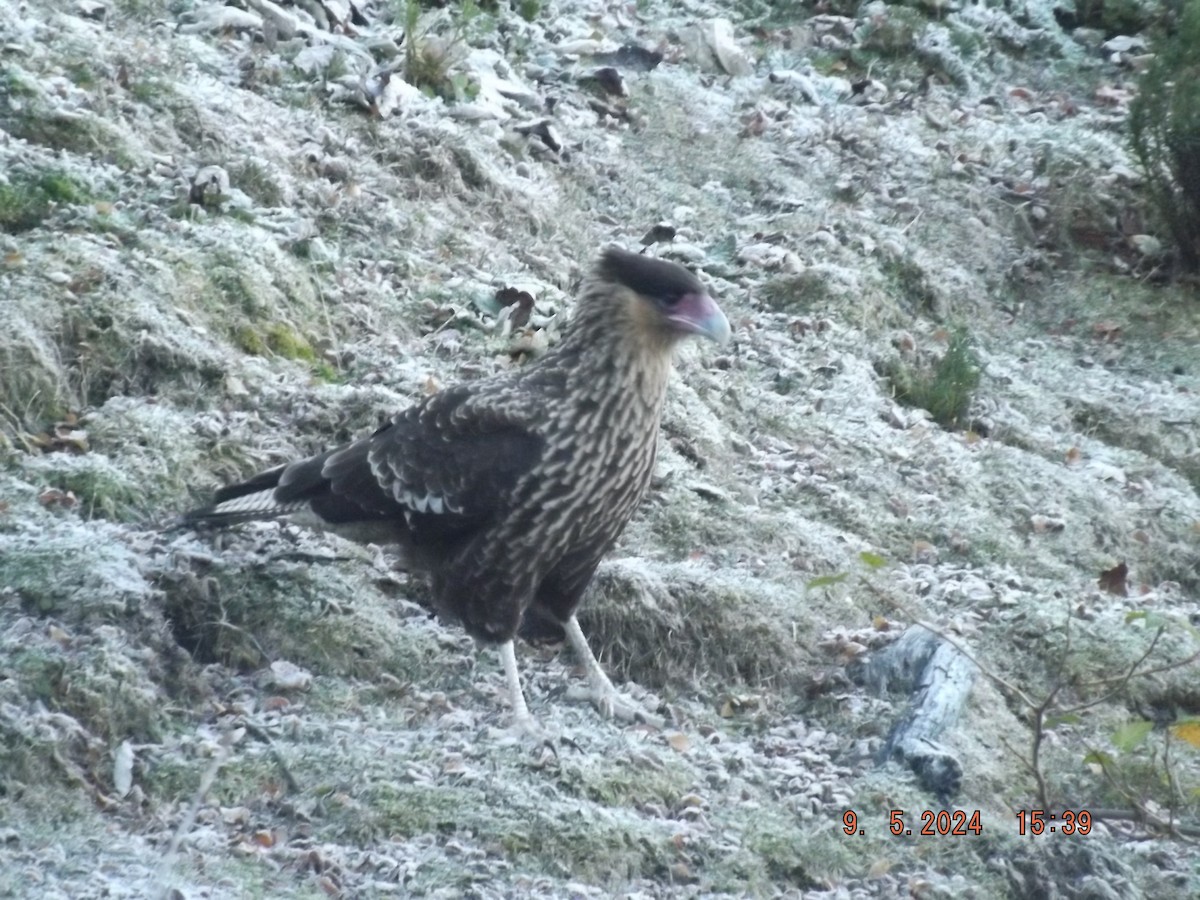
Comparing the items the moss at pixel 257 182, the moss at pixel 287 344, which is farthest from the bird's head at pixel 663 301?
the moss at pixel 257 182

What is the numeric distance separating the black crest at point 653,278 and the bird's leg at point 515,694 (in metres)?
1.09

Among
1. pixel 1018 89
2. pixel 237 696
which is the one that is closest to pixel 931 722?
pixel 237 696

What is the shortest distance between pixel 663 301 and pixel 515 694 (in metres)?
1.21

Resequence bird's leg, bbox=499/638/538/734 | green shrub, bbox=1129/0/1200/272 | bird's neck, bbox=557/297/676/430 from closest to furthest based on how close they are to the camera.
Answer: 1. bird's leg, bbox=499/638/538/734
2. bird's neck, bbox=557/297/676/430
3. green shrub, bbox=1129/0/1200/272

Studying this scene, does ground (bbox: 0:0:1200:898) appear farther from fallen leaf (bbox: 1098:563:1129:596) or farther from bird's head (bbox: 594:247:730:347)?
bird's head (bbox: 594:247:730:347)

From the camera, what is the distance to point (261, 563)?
479 cm

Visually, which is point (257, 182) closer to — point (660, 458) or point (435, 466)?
point (660, 458)

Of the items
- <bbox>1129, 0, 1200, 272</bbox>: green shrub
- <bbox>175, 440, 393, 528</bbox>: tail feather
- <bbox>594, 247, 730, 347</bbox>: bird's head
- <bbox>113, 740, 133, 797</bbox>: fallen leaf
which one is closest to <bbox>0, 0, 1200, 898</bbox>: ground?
<bbox>113, 740, 133, 797</bbox>: fallen leaf

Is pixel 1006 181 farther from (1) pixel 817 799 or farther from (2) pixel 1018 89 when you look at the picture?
(1) pixel 817 799

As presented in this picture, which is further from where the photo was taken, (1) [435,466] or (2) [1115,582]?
(2) [1115,582]

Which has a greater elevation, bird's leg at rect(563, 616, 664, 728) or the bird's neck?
the bird's neck

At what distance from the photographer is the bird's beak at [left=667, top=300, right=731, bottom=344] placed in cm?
454

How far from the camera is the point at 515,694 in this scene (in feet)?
14.8

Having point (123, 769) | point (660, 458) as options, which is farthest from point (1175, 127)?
point (123, 769)
